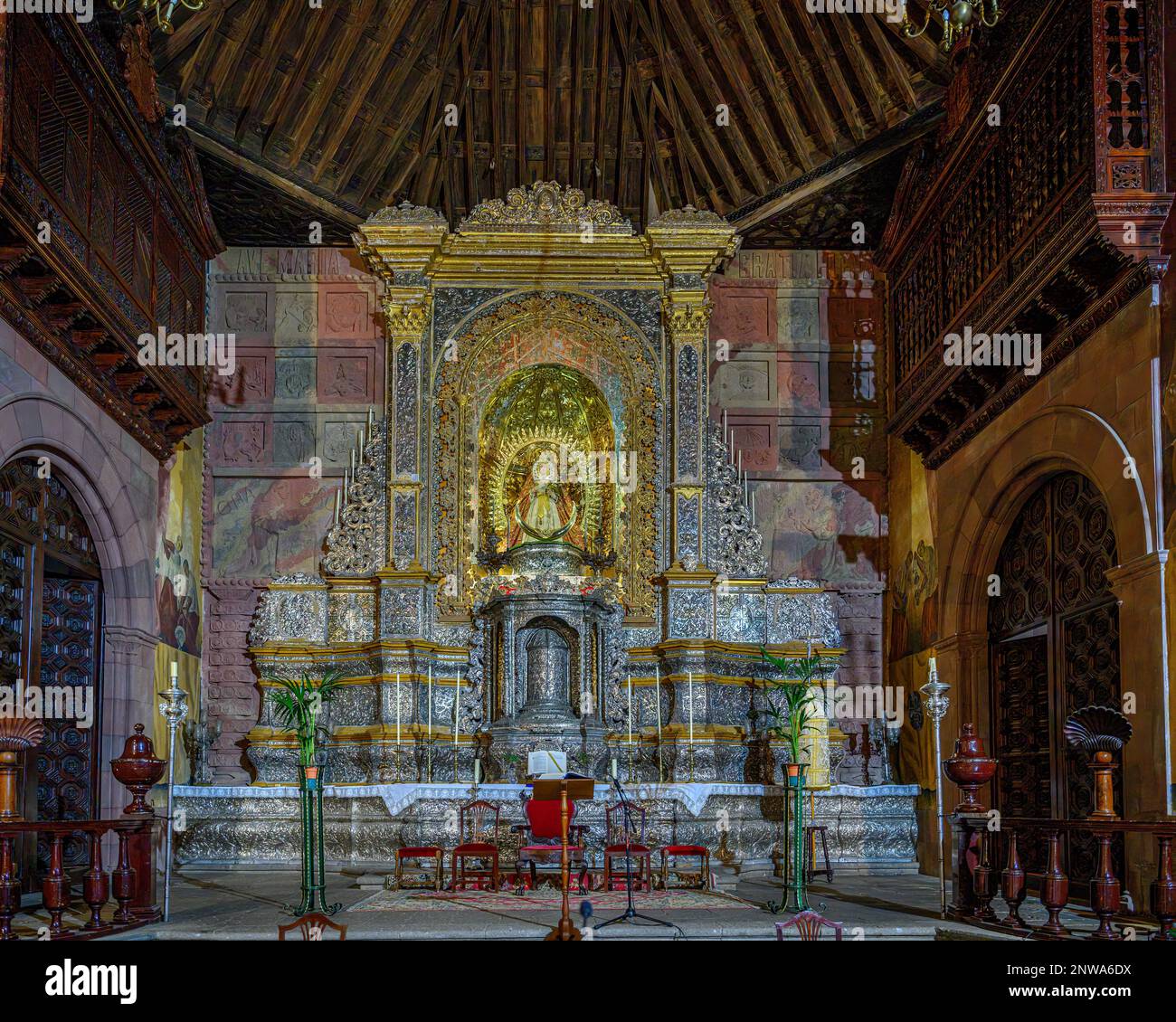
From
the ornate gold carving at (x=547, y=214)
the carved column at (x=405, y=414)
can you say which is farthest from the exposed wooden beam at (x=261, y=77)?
the ornate gold carving at (x=547, y=214)

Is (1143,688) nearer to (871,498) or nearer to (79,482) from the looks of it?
(871,498)

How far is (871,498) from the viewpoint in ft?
58.6

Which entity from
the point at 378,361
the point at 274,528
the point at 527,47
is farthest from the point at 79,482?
the point at 527,47

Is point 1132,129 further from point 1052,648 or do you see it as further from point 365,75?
point 365,75

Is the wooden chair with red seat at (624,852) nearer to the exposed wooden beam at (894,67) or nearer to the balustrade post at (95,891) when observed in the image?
the balustrade post at (95,891)

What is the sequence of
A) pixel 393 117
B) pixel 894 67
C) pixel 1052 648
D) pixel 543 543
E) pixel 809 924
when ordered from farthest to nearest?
pixel 393 117 → pixel 543 543 → pixel 894 67 → pixel 1052 648 → pixel 809 924

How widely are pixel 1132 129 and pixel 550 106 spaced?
874 cm

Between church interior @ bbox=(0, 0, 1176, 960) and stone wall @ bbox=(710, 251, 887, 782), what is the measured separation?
0.06 metres

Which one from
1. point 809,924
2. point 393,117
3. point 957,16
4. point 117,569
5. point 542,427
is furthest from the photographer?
point 542,427

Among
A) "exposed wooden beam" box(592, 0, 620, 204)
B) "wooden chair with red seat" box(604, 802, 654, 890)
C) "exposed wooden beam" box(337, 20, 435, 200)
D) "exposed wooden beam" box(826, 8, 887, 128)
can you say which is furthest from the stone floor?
"exposed wooden beam" box(592, 0, 620, 204)

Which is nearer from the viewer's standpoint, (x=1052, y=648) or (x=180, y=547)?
(x=1052, y=648)

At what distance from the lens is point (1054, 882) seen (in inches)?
368

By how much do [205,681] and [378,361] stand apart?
462cm

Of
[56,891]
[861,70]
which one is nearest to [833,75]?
[861,70]
